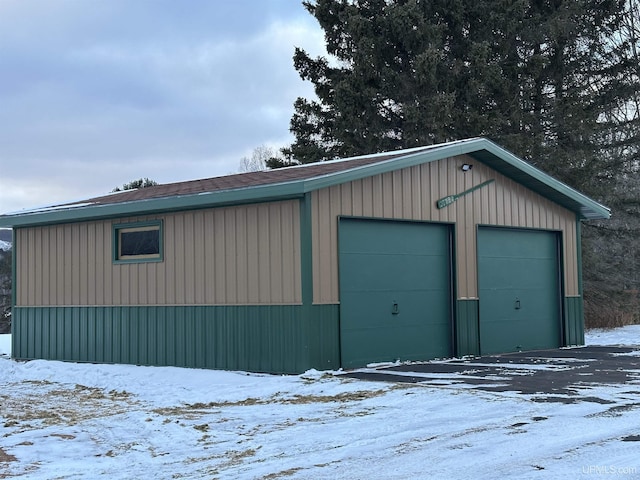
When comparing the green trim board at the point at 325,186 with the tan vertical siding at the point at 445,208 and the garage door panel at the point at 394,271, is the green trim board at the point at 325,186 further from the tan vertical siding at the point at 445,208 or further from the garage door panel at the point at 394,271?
the garage door panel at the point at 394,271

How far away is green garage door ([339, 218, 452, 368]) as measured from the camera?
12398mm

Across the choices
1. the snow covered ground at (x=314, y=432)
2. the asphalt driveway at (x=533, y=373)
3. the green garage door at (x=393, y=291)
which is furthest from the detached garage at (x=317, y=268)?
the snow covered ground at (x=314, y=432)

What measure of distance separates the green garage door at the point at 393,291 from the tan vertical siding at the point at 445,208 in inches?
8.7

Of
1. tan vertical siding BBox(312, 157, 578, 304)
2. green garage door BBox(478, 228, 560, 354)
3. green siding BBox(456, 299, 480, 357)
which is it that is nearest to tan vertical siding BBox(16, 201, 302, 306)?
tan vertical siding BBox(312, 157, 578, 304)

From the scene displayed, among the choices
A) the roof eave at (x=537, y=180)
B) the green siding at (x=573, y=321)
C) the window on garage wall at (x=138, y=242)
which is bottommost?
the green siding at (x=573, y=321)

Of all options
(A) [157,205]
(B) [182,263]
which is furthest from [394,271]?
(A) [157,205]

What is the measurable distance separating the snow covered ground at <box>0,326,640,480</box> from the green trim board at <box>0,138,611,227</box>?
8.52 ft

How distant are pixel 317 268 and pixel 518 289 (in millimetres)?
5282

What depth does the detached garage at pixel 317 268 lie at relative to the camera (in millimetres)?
11961

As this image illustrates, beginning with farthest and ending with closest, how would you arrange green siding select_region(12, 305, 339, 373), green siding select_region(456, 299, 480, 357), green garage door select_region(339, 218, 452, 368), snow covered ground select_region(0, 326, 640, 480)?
green siding select_region(456, 299, 480, 357) → green garage door select_region(339, 218, 452, 368) → green siding select_region(12, 305, 339, 373) → snow covered ground select_region(0, 326, 640, 480)

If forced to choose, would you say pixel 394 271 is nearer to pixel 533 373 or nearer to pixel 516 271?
pixel 533 373

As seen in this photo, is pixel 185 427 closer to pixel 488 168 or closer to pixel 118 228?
pixel 118 228

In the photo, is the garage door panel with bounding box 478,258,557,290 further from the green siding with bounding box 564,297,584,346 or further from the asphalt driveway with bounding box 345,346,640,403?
the asphalt driveway with bounding box 345,346,640,403

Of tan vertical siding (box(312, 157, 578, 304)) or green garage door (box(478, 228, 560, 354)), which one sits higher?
tan vertical siding (box(312, 157, 578, 304))
